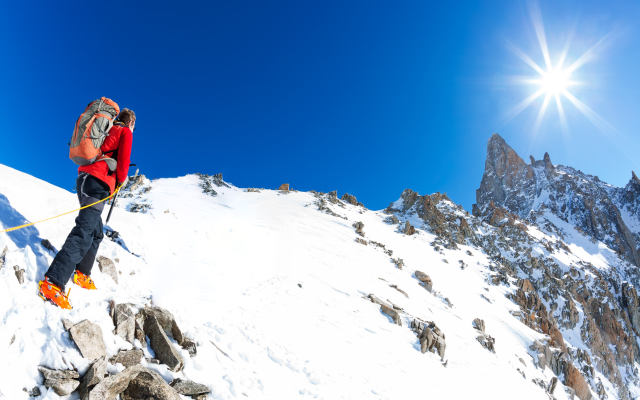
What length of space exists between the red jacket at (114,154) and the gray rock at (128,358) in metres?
2.98

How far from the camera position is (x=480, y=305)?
32.6 m

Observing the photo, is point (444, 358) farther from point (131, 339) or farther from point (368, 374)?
point (131, 339)

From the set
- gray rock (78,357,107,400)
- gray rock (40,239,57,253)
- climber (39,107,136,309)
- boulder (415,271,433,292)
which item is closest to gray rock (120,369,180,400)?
gray rock (78,357,107,400)

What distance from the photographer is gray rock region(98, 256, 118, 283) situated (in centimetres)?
642

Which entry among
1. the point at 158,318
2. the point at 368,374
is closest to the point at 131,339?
the point at 158,318

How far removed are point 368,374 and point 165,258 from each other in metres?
8.12

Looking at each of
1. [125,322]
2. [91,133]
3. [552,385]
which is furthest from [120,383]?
[552,385]

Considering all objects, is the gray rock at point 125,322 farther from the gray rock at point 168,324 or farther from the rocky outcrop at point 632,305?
the rocky outcrop at point 632,305

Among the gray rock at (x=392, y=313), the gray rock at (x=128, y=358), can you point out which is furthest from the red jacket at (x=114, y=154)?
the gray rock at (x=392, y=313)

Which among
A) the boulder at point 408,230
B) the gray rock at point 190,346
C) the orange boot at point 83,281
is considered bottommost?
the gray rock at point 190,346

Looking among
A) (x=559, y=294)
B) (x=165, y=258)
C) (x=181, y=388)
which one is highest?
(x=559, y=294)

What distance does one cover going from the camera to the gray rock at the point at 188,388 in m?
4.42

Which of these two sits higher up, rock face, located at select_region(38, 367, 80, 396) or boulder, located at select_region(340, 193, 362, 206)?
boulder, located at select_region(340, 193, 362, 206)

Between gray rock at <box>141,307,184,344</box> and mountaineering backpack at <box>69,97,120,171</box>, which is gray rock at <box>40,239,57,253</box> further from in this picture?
gray rock at <box>141,307,184,344</box>
